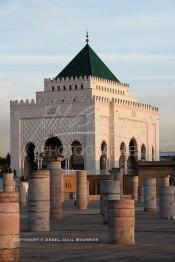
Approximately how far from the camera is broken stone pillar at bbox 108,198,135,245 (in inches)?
458

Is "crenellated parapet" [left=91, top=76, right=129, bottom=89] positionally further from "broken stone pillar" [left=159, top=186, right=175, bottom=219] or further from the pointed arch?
"broken stone pillar" [left=159, top=186, right=175, bottom=219]

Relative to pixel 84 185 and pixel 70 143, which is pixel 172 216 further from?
pixel 70 143

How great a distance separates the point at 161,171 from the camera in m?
48.3

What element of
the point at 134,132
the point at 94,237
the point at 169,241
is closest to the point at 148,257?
the point at 169,241

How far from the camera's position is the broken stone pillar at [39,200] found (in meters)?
15.2

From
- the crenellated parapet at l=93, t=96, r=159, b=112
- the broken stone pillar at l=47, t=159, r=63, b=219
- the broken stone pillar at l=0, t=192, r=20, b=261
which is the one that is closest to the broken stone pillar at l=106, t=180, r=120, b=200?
the broken stone pillar at l=47, t=159, r=63, b=219

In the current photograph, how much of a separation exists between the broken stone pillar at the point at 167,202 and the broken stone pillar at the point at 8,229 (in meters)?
10.4

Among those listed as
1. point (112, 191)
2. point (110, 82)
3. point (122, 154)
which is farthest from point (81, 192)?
point (110, 82)

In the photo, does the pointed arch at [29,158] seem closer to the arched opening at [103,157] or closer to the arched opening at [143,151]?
the arched opening at [103,157]

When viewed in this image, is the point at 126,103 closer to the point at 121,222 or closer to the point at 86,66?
the point at 86,66

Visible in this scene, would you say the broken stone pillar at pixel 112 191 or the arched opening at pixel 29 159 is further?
the arched opening at pixel 29 159

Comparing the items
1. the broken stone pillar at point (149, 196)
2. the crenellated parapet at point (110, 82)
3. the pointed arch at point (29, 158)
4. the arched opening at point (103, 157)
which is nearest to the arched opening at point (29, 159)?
the pointed arch at point (29, 158)

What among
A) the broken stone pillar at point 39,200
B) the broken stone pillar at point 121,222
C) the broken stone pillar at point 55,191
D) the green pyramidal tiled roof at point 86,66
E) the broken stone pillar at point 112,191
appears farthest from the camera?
the green pyramidal tiled roof at point 86,66

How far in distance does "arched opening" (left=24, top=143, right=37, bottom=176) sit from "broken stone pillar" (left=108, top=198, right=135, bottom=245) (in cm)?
4615
